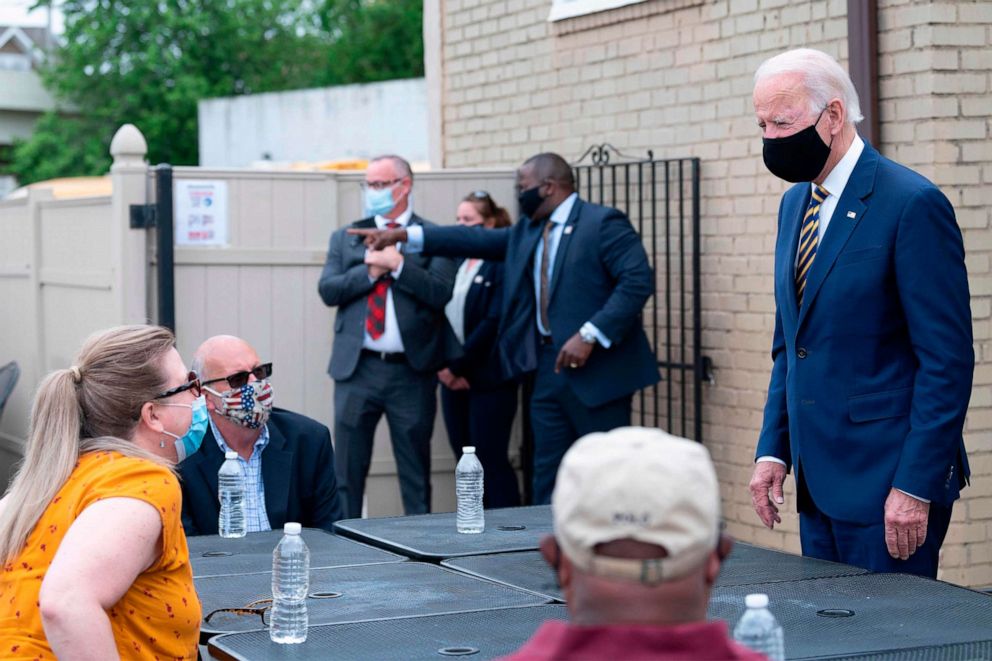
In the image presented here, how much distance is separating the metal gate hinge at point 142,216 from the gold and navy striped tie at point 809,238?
4.59 m

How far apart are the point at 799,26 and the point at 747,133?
0.62 m

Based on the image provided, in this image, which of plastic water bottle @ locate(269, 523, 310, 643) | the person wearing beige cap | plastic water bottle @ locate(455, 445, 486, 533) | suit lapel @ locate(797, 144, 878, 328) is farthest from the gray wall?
the person wearing beige cap

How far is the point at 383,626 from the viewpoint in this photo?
3338 millimetres

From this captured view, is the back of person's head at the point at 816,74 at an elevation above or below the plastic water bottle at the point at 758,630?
above

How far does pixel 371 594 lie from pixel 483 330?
4319mm

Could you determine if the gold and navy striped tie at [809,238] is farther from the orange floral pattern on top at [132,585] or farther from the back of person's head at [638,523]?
the back of person's head at [638,523]

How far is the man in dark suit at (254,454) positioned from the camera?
503 cm

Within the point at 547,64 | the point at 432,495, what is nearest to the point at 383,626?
the point at 432,495

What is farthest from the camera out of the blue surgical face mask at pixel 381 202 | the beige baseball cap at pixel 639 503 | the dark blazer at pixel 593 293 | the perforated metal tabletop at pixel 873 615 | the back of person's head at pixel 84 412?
the blue surgical face mask at pixel 381 202

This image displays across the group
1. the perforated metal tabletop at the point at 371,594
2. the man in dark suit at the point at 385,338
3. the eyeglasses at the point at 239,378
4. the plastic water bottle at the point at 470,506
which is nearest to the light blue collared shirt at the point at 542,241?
the man in dark suit at the point at 385,338

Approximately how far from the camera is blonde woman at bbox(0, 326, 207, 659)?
2861mm

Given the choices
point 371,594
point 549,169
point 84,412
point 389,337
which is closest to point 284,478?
point 371,594

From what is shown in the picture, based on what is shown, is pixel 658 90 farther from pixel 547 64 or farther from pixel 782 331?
pixel 782 331

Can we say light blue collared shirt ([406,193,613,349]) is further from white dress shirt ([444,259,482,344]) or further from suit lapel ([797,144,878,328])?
suit lapel ([797,144,878,328])
